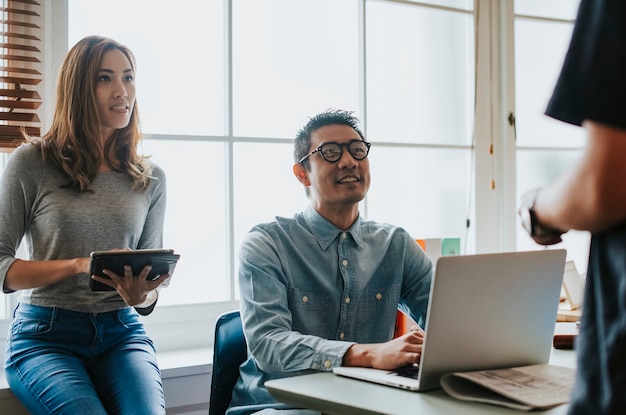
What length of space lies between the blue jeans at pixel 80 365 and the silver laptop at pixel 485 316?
2.45 ft

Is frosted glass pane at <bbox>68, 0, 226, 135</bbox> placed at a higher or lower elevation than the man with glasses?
higher

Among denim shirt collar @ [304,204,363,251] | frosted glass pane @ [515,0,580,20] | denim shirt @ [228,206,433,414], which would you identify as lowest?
denim shirt @ [228,206,433,414]

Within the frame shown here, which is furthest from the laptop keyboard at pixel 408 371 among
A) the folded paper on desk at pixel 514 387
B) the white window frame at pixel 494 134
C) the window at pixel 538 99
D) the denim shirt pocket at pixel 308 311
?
the window at pixel 538 99

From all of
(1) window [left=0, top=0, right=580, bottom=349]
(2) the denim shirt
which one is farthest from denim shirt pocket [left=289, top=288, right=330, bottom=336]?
(1) window [left=0, top=0, right=580, bottom=349]

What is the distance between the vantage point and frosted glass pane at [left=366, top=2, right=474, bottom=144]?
10.1 ft

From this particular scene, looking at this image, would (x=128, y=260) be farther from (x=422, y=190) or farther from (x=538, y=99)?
(x=538, y=99)

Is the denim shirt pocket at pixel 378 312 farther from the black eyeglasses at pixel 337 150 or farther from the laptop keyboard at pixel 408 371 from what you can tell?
the laptop keyboard at pixel 408 371

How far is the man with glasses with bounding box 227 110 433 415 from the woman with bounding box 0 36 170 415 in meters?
0.37

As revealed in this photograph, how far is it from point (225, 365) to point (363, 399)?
2.54ft

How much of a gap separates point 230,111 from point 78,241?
0.89 m

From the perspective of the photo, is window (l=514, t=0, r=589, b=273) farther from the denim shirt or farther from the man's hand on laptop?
the man's hand on laptop

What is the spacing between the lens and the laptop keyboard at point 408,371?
132 cm

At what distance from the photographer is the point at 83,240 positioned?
2.06 m

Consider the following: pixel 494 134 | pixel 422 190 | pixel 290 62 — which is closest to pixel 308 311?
pixel 290 62
